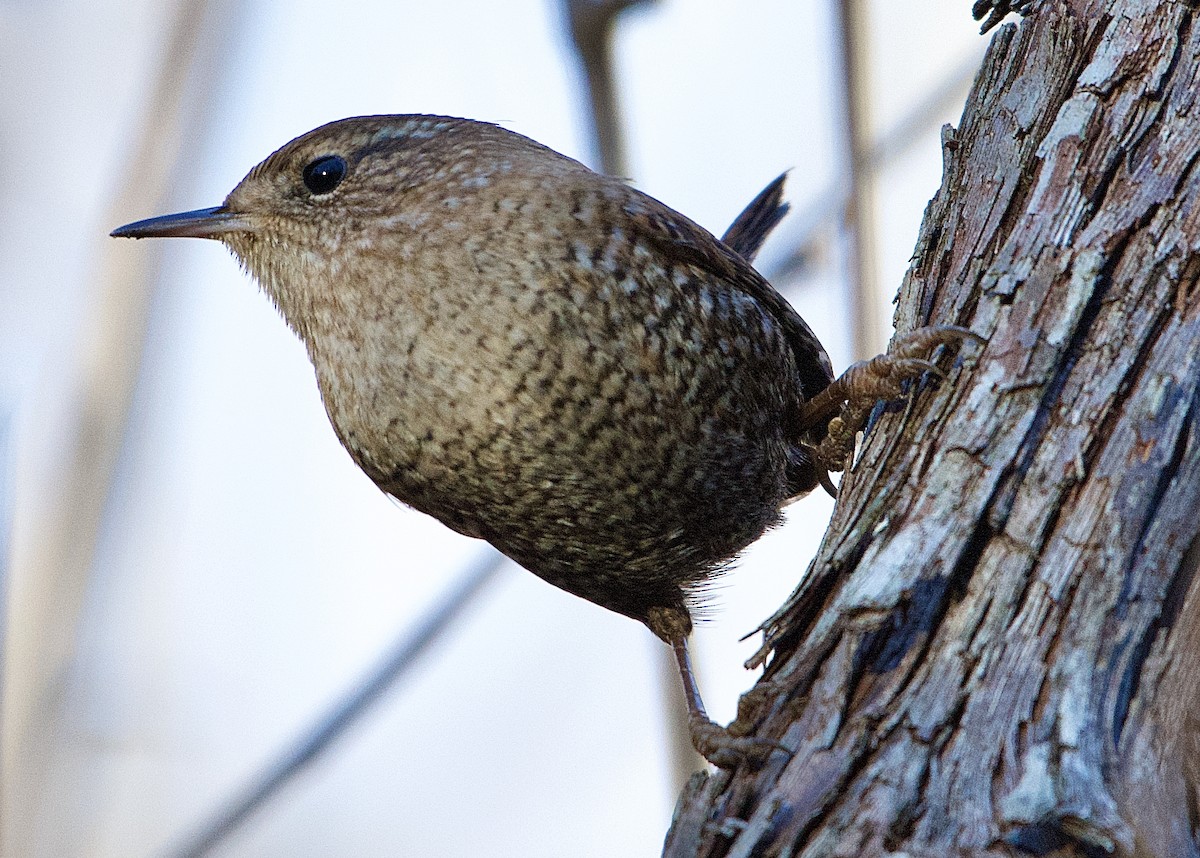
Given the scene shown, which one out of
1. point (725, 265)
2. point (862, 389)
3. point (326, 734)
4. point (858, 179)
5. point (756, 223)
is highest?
point (756, 223)

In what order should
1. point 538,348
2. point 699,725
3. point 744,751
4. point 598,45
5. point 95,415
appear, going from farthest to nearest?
point 95,415 < point 598,45 < point 538,348 < point 699,725 < point 744,751

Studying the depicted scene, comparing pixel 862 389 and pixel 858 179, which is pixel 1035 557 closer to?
pixel 862 389

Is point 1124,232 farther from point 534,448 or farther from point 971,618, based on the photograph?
point 534,448

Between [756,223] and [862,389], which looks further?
[756,223]

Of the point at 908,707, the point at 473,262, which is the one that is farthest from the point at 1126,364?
the point at 473,262

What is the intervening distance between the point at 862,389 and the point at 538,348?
0.58 meters

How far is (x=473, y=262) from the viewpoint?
7.48 feet

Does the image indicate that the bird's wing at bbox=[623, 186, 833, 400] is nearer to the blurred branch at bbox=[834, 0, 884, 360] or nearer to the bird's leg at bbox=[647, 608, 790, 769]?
the blurred branch at bbox=[834, 0, 884, 360]

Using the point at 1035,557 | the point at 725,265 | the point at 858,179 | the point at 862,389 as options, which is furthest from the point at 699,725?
the point at 858,179

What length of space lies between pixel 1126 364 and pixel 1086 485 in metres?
0.17

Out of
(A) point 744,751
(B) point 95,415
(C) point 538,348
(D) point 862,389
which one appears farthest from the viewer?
(B) point 95,415

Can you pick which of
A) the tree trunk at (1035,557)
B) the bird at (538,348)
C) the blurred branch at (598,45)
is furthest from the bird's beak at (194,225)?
the tree trunk at (1035,557)

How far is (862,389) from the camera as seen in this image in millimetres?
1985

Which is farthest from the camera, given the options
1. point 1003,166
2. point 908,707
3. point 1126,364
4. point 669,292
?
point 669,292
